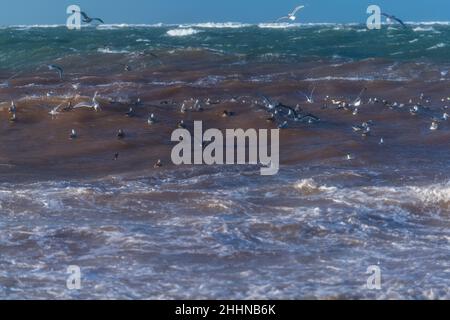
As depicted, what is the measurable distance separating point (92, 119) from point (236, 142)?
10.4 feet

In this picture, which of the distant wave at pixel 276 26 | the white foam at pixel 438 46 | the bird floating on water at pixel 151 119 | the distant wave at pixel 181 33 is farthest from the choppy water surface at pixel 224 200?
the distant wave at pixel 276 26

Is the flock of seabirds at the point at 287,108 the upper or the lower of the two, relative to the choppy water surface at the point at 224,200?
upper

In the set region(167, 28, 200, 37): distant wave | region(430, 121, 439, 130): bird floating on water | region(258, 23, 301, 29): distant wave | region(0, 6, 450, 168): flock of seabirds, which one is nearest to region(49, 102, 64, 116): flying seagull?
region(0, 6, 450, 168): flock of seabirds

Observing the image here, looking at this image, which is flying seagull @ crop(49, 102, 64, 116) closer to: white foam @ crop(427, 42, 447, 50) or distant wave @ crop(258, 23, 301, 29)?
white foam @ crop(427, 42, 447, 50)

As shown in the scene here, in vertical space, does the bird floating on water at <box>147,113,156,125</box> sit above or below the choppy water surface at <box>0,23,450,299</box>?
above

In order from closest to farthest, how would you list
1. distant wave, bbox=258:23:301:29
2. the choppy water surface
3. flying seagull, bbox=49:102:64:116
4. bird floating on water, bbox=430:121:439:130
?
the choppy water surface → bird floating on water, bbox=430:121:439:130 → flying seagull, bbox=49:102:64:116 → distant wave, bbox=258:23:301:29

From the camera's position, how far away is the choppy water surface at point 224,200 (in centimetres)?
689

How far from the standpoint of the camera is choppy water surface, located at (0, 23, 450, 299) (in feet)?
22.6

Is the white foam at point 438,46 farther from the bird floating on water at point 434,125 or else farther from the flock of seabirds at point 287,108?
the bird floating on water at point 434,125

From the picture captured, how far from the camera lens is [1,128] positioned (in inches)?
583

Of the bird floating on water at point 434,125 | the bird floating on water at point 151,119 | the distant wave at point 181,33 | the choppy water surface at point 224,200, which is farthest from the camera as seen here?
the distant wave at point 181,33

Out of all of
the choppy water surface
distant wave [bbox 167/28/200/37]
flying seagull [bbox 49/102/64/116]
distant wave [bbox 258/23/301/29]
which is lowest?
the choppy water surface

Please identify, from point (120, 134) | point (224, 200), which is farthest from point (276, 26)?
point (224, 200)

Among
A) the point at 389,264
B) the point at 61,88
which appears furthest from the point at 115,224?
the point at 61,88
